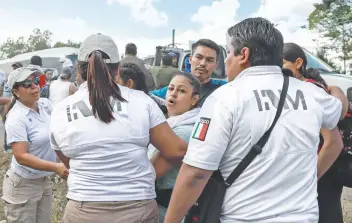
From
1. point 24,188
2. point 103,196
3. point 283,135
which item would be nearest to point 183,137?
point 103,196

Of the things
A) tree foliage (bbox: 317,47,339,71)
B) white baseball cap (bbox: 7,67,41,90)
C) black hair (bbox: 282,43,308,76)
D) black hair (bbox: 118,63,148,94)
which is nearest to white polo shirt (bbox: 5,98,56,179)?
white baseball cap (bbox: 7,67,41,90)

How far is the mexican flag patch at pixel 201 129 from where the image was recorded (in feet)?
5.42

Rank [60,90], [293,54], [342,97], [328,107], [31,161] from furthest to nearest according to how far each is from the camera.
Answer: [60,90]
[31,161]
[293,54]
[342,97]
[328,107]

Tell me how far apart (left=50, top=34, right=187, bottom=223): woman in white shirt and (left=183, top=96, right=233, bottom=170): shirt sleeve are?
16.1 inches

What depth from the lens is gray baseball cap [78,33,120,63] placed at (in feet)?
6.93

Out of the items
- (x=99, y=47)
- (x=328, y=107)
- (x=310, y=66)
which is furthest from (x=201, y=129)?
(x=310, y=66)

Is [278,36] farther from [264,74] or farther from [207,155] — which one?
[207,155]

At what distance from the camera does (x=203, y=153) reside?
1.64 m

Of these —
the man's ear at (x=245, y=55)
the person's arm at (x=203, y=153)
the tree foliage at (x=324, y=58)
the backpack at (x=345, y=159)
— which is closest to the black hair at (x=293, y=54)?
the backpack at (x=345, y=159)

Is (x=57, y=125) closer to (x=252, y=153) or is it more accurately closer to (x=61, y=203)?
(x=252, y=153)

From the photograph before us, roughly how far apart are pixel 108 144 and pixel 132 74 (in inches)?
29.2

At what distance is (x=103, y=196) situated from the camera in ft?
6.56

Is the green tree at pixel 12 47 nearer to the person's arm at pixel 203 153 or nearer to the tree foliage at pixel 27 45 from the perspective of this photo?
the tree foliage at pixel 27 45

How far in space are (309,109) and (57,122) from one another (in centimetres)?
119
